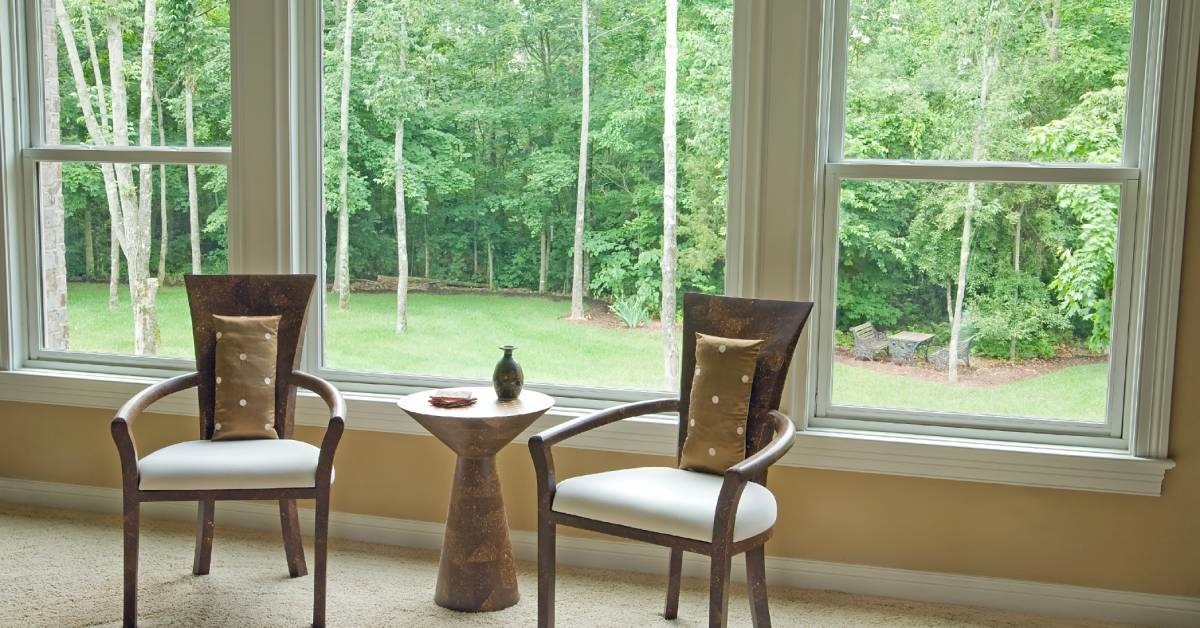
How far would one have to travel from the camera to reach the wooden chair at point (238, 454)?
Answer: 299 cm

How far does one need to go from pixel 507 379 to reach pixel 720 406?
0.69 metres

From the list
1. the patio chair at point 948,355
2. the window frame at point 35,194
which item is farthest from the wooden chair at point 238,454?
the patio chair at point 948,355

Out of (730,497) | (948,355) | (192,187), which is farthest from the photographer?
(192,187)

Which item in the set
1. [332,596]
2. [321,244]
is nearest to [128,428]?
[332,596]

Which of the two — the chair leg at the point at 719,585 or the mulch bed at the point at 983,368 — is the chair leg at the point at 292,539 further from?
the mulch bed at the point at 983,368

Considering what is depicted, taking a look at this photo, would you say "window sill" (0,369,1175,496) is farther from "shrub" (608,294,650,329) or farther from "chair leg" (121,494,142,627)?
"chair leg" (121,494,142,627)

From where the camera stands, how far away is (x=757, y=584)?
2902 mm

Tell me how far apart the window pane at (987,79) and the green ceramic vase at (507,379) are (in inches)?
51.5

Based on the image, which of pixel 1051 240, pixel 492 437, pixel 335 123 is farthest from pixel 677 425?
pixel 335 123

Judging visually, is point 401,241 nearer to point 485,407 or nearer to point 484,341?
point 484,341

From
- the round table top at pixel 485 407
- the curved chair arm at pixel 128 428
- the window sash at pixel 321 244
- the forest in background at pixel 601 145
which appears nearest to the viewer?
the curved chair arm at pixel 128 428

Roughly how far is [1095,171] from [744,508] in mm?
1598

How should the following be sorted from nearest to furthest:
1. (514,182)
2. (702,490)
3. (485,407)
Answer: (702,490) → (485,407) → (514,182)

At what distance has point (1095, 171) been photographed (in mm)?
3256
